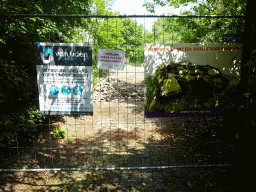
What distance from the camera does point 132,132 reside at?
7977 mm

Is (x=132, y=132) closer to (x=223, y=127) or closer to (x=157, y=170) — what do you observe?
(x=157, y=170)

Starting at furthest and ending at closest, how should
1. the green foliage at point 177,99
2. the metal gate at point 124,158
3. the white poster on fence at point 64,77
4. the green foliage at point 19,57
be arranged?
the green foliage at point 19,57
the metal gate at point 124,158
the green foliage at point 177,99
the white poster on fence at point 64,77

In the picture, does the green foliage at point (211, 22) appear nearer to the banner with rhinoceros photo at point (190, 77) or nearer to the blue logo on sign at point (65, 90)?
the banner with rhinoceros photo at point (190, 77)

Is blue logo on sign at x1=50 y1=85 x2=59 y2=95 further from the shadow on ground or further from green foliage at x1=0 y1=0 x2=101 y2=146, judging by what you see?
the shadow on ground

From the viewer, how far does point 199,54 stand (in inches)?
153

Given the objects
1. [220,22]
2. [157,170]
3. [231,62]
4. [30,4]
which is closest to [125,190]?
[157,170]

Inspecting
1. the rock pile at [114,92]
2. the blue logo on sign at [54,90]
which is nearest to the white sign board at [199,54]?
the blue logo on sign at [54,90]

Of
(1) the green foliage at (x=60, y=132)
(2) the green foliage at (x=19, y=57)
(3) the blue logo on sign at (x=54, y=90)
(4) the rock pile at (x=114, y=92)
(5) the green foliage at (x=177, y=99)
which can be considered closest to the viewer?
(3) the blue logo on sign at (x=54, y=90)

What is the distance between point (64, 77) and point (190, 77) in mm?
2601

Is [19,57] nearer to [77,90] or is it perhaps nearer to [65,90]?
[65,90]

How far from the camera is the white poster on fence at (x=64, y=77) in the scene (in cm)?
372

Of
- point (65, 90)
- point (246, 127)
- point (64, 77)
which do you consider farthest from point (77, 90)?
point (246, 127)

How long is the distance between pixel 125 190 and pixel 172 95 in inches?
86.7

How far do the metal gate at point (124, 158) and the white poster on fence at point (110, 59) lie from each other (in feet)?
1.01
